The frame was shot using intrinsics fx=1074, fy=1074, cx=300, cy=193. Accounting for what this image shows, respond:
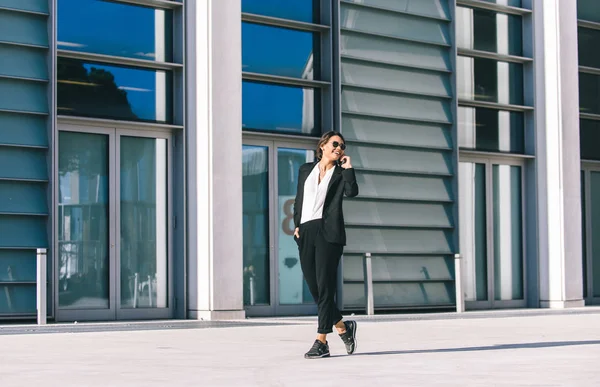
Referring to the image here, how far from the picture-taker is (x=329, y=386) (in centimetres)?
584

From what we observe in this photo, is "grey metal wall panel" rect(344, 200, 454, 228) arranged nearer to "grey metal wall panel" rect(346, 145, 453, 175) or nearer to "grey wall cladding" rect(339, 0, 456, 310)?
"grey wall cladding" rect(339, 0, 456, 310)

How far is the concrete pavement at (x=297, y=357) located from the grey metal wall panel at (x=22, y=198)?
2.73 m

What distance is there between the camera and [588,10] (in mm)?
20766

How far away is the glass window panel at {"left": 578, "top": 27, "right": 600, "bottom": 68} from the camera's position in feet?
67.4

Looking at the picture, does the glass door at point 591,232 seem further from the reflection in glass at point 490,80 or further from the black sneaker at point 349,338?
the black sneaker at point 349,338

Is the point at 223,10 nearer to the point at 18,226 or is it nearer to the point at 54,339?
the point at 18,226

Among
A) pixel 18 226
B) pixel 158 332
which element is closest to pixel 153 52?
pixel 18 226

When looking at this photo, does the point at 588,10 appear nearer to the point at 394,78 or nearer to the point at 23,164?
the point at 394,78

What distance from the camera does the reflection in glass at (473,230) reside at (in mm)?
18906

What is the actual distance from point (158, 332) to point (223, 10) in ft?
18.3

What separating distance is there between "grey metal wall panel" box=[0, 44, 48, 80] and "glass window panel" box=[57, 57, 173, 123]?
9.5 inches

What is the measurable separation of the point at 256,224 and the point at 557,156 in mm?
6202

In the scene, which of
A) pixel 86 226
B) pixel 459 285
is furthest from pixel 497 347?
pixel 459 285

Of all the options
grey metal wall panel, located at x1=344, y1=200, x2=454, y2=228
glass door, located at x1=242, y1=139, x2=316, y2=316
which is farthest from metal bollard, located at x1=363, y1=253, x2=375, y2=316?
glass door, located at x1=242, y1=139, x2=316, y2=316
